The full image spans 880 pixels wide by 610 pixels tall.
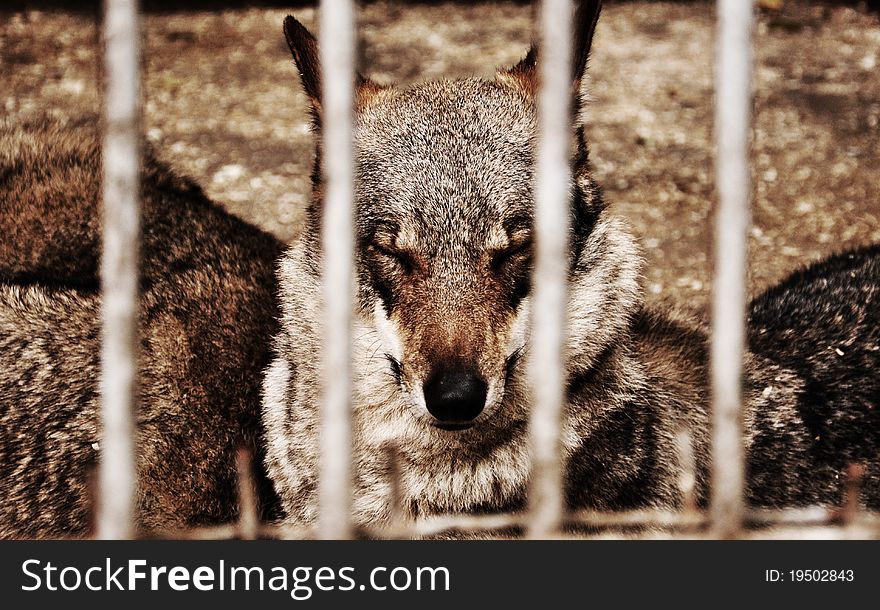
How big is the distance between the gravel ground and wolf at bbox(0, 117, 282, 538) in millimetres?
1824

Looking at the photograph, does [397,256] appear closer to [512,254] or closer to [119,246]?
[512,254]

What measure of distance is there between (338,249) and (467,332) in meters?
0.68

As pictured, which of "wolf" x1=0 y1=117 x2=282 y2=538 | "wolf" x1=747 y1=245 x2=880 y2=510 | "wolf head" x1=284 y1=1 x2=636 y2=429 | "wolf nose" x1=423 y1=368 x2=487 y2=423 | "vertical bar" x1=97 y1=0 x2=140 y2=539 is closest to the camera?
"vertical bar" x1=97 y1=0 x2=140 y2=539

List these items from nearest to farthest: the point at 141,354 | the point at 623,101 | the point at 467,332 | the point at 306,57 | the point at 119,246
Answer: the point at 119,246 → the point at 467,332 → the point at 306,57 → the point at 141,354 → the point at 623,101

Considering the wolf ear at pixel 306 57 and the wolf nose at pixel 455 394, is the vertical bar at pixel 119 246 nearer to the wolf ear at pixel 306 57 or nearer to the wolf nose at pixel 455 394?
the wolf nose at pixel 455 394

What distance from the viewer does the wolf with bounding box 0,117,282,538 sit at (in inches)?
153

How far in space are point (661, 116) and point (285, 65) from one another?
119 inches

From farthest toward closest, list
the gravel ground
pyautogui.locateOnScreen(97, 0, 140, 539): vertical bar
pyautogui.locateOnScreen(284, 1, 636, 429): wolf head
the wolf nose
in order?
the gravel ground → pyautogui.locateOnScreen(284, 1, 636, 429): wolf head → the wolf nose → pyautogui.locateOnScreen(97, 0, 140, 539): vertical bar

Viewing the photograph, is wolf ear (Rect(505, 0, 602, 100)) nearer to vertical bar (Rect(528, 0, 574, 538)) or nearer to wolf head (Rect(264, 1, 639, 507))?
wolf head (Rect(264, 1, 639, 507))

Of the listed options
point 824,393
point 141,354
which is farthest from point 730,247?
point 141,354

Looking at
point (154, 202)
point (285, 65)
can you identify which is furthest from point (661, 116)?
point (154, 202)

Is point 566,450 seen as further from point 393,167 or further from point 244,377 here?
point 244,377

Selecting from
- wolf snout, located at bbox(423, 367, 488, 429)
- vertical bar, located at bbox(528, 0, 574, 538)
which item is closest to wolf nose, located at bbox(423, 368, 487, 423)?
wolf snout, located at bbox(423, 367, 488, 429)

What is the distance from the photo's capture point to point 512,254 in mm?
3100
